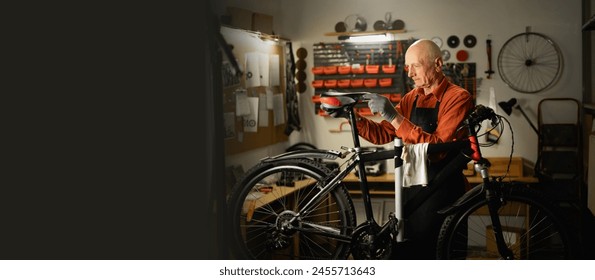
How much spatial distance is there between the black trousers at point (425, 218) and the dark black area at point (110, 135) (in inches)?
29.2

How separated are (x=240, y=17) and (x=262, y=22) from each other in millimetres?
86

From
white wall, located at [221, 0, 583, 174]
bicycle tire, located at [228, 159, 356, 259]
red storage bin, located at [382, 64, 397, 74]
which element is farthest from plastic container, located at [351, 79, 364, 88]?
bicycle tire, located at [228, 159, 356, 259]

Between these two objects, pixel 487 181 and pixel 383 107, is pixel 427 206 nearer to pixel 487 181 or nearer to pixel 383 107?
pixel 487 181

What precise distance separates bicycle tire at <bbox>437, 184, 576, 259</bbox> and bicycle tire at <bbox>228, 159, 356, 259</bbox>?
340 mm

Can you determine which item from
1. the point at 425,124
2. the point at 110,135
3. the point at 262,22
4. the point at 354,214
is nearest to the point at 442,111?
the point at 425,124

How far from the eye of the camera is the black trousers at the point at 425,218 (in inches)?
77.5

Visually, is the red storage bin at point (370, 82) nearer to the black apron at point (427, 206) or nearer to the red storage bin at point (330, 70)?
the red storage bin at point (330, 70)

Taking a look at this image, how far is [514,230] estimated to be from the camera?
1.96 meters

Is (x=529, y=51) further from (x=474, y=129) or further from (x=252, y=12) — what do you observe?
(x=252, y=12)

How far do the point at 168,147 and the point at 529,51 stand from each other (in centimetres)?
138

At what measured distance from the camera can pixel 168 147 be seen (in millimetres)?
2348
